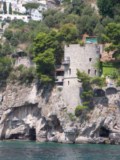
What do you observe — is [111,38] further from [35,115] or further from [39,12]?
[39,12]

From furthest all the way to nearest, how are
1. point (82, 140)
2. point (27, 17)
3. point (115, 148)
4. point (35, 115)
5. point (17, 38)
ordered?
point (27, 17) → point (17, 38) → point (35, 115) → point (82, 140) → point (115, 148)

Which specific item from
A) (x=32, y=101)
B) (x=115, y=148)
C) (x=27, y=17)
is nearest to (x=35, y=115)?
(x=32, y=101)

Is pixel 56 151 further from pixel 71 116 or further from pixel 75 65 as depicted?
pixel 75 65

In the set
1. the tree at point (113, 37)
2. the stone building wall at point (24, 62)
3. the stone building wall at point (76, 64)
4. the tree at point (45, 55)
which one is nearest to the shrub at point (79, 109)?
the stone building wall at point (76, 64)

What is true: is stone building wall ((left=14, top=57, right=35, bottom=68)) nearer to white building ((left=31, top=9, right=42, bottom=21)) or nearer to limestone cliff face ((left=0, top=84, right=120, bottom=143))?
limestone cliff face ((left=0, top=84, right=120, bottom=143))

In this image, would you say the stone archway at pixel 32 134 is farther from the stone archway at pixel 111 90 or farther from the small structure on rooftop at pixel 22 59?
the stone archway at pixel 111 90

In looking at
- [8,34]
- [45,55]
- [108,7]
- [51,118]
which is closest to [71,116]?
[51,118]
